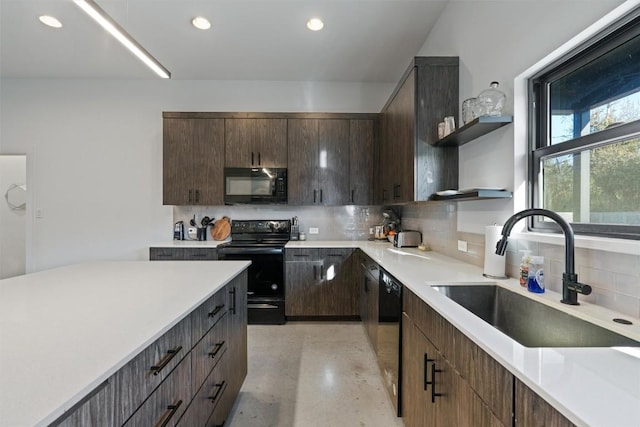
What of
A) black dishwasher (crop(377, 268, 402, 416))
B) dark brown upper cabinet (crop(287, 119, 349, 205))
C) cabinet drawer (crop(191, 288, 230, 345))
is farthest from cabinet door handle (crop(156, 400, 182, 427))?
dark brown upper cabinet (crop(287, 119, 349, 205))

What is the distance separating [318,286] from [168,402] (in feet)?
7.60

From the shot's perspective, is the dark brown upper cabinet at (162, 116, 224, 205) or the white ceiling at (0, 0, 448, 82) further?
the dark brown upper cabinet at (162, 116, 224, 205)

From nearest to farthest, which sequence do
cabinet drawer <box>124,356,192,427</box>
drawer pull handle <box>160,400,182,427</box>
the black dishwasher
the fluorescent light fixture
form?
cabinet drawer <box>124,356,192,427</box>
drawer pull handle <box>160,400,182,427</box>
the fluorescent light fixture
the black dishwasher

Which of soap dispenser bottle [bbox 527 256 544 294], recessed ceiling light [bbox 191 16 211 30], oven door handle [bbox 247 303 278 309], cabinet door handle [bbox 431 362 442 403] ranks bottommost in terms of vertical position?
oven door handle [bbox 247 303 278 309]

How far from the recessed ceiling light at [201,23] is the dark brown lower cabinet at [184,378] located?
2440 millimetres

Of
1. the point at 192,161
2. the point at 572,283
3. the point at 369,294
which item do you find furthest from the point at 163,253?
the point at 572,283

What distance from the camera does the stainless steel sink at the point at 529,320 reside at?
3.30ft

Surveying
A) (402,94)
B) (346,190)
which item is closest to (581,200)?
(402,94)

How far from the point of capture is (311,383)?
2.18 meters

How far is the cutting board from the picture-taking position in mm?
3736

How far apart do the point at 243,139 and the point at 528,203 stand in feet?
9.67

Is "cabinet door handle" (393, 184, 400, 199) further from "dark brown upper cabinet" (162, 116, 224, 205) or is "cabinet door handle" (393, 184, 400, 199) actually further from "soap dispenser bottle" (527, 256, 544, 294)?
"dark brown upper cabinet" (162, 116, 224, 205)

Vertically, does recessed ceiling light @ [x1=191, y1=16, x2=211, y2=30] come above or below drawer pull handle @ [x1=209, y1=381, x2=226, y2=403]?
above

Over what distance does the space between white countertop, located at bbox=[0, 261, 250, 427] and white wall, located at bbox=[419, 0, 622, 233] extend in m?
1.73
